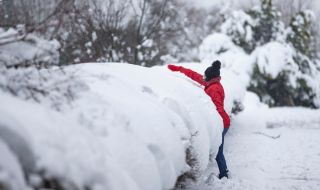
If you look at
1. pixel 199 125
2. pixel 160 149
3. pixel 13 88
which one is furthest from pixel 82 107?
A: pixel 199 125

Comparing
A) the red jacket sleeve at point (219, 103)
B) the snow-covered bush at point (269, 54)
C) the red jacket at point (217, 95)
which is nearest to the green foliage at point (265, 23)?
the snow-covered bush at point (269, 54)

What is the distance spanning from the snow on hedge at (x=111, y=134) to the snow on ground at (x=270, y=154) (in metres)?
1.22

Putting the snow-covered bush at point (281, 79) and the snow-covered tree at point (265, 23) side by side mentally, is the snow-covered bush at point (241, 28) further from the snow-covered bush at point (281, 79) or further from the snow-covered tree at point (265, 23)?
the snow-covered bush at point (281, 79)

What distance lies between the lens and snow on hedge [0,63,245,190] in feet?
6.92

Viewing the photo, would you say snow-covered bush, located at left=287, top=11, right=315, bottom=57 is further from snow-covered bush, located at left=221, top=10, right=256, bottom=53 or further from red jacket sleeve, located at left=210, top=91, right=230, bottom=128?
red jacket sleeve, located at left=210, top=91, right=230, bottom=128

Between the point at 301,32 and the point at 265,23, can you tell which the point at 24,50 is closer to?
the point at 265,23

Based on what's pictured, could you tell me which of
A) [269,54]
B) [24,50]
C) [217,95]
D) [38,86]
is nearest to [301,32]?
[269,54]

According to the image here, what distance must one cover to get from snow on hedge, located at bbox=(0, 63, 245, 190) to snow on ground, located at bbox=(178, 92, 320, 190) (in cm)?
122

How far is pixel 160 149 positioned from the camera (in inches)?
121

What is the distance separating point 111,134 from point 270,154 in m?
6.13

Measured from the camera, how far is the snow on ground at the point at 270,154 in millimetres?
5930

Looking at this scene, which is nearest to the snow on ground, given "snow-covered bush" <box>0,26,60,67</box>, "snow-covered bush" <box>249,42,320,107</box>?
"snow-covered bush" <box>249,42,320,107</box>

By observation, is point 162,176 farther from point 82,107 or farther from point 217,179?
point 217,179

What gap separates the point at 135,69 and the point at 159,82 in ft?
1.33
